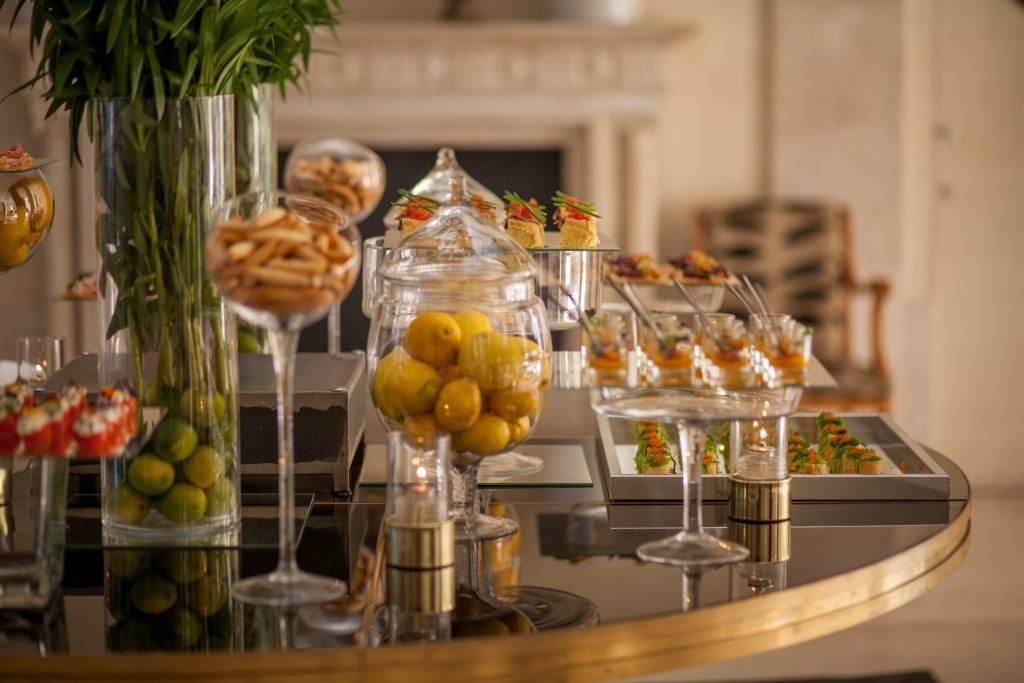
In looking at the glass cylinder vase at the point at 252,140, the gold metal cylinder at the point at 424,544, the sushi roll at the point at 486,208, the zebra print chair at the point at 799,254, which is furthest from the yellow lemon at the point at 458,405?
the zebra print chair at the point at 799,254

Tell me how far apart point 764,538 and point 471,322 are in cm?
37

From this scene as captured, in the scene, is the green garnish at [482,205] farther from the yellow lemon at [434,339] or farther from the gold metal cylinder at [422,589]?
the gold metal cylinder at [422,589]

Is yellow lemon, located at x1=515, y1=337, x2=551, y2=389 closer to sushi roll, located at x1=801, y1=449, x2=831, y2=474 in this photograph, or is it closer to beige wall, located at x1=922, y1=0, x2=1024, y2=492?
sushi roll, located at x1=801, y1=449, x2=831, y2=474

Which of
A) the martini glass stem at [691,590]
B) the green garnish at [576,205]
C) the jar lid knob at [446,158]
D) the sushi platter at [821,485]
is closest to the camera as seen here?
the martini glass stem at [691,590]

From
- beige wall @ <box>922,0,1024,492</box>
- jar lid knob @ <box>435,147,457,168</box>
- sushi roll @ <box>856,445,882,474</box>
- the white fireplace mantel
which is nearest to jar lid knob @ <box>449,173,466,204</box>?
jar lid knob @ <box>435,147,457,168</box>

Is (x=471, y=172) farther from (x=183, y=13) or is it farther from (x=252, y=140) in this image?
(x=183, y=13)

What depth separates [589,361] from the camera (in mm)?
1317

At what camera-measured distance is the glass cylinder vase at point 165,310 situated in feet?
4.38

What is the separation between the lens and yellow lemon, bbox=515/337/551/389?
1.33 meters

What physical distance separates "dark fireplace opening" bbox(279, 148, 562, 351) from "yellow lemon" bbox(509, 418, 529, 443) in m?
3.63

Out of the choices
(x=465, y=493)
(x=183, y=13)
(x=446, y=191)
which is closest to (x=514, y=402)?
(x=465, y=493)

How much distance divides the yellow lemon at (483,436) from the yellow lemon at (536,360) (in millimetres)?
58

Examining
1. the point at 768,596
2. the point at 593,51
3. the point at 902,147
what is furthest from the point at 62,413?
the point at 902,147

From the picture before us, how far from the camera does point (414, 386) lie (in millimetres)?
1319
